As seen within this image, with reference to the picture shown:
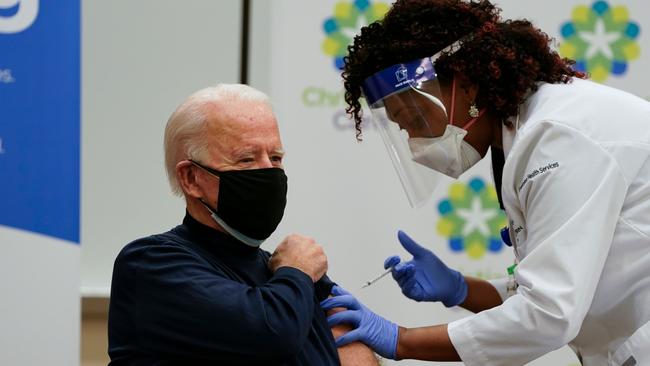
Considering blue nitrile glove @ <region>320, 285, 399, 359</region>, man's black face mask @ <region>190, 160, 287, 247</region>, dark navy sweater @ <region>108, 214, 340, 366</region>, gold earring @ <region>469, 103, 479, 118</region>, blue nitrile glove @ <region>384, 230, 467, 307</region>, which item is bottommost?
blue nitrile glove @ <region>384, 230, 467, 307</region>

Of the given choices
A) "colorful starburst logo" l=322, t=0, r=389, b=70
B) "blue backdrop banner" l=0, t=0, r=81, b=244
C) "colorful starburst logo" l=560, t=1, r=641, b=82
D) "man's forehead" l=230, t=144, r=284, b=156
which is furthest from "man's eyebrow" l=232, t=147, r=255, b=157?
"colorful starburst logo" l=560, t=1, r=641, b=82

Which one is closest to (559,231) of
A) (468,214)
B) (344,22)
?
(468,214)

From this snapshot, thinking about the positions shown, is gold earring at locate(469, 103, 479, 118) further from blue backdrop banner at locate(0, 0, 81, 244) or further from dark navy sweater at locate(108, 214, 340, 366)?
blue backdrop banner at locate(0, 0, 81, 244)

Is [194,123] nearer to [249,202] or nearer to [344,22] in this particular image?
[249,202]

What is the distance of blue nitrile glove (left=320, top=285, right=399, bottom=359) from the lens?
5.35 feet

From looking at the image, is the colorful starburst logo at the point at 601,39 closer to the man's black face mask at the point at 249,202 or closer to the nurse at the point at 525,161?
the nurse at the point at 525,161

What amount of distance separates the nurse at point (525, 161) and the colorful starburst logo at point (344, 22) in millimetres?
983

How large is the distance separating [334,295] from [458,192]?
1230 millimetres

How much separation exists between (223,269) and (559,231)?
633 mm

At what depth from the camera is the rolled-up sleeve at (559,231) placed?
1.46 meters

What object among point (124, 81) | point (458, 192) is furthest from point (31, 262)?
point (458, 192)

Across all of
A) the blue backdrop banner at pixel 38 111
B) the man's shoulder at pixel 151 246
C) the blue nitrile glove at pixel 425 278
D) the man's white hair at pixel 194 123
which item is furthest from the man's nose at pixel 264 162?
the blue backdrop banner at pixel 38 111

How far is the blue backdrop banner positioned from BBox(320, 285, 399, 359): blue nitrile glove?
94 cm

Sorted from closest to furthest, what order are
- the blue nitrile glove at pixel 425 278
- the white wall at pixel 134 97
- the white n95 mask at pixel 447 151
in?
the white n95 mask at pixel 447 151 → the blue nitrile glove at pixel 425 278 → the white wall at pixel 134 97
